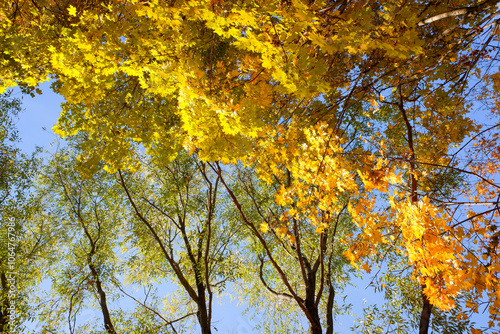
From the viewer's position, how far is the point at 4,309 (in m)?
9.26

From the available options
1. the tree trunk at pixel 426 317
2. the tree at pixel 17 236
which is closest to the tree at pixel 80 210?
the tree at pixel 17 236

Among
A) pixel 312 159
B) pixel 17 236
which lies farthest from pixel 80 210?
pixel 312 159

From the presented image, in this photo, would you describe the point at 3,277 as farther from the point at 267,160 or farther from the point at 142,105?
the point at 267,160

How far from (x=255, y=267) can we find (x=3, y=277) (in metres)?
8.33

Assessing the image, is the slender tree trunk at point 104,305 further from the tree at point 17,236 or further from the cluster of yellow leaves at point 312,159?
the cluster of yellow leaves at point 312,159

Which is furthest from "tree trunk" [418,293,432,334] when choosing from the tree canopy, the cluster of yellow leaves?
the cluster of yellow leaves

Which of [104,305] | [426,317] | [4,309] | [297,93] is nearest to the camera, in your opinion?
[297,93]

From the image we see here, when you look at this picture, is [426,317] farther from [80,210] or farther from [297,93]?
[80,210]

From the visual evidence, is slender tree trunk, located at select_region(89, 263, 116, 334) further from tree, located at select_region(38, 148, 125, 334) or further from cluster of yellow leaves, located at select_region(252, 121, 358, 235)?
cluster of yellow leaves, located at select_region(252, 121, 358, 235)

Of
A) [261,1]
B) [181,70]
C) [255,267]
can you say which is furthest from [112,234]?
[261,1]

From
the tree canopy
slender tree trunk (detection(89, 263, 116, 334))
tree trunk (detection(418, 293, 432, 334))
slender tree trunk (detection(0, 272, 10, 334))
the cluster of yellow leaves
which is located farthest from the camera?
slender tree trunk (detection(0, 272, 10, 334))

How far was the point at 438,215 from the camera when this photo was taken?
3.63 meters

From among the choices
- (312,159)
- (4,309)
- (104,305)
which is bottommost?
(4,309)

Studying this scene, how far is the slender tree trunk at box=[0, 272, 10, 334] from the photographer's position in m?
8.86
